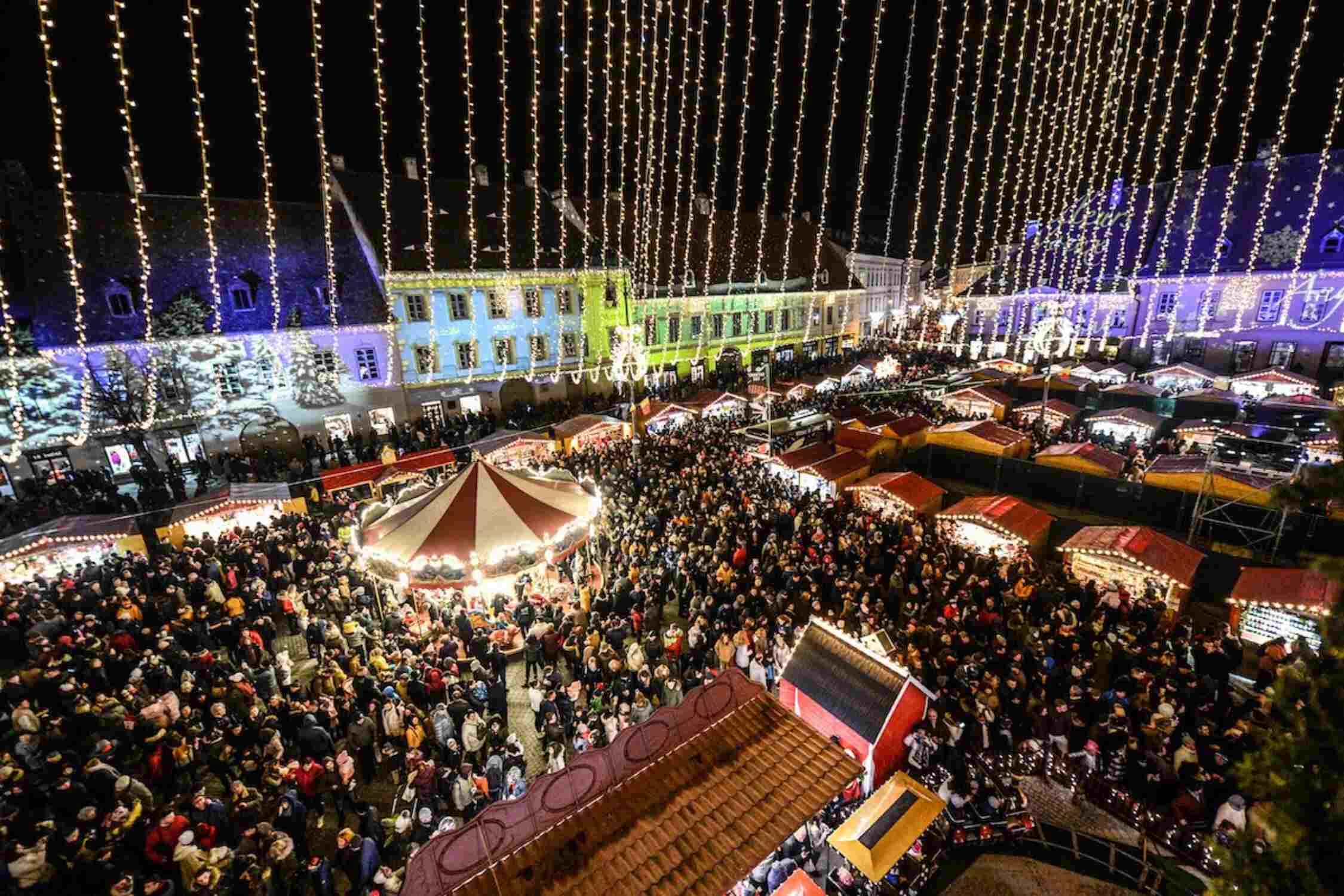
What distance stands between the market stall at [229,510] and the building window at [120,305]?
8.40 m

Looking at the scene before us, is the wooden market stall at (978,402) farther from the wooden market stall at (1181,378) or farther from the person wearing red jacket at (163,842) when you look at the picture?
the person wearing red jacket at (163,842)

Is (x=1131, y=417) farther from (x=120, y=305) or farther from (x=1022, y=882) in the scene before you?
(x=120, y=305)

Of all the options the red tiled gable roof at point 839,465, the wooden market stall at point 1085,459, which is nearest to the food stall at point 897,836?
the red tiled gable roof at point 839,465

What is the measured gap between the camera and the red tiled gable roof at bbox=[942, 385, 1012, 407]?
73.0ft

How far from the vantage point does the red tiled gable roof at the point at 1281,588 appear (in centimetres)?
888

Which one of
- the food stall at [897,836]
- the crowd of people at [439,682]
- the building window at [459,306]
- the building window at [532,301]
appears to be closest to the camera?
the food stall at [897,836]

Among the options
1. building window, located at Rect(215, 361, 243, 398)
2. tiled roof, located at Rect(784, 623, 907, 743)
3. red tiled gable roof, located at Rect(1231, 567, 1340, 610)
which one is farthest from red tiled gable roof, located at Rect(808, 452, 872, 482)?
building window, located at Rect(215, 361, 243, 398)

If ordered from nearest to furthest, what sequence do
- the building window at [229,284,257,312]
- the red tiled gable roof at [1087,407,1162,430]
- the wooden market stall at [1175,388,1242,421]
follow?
the red tiled gable roof at [1087,407,1162,430], the wooden market stall at [1175,388,1242,421], the building window at [229,284,257,312]

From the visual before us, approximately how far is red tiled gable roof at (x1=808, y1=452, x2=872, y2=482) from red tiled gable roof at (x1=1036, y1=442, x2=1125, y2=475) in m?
5.05

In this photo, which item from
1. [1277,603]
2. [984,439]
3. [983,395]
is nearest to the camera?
[1277,603]

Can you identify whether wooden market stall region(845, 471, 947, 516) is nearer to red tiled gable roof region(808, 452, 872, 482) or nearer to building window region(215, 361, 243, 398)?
red tiled gable roof region(808, 452, 872, 482)

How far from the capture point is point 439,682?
28.0 ft

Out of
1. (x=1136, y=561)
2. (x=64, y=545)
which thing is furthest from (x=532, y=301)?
(x=1136, y=561)

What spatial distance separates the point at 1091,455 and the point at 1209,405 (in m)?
8.99
